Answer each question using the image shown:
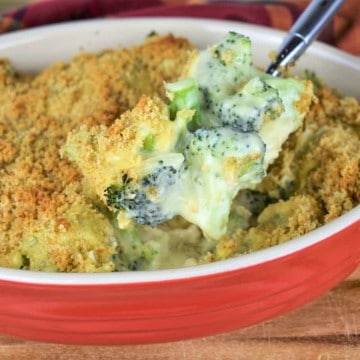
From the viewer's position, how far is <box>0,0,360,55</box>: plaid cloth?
5.09 feet

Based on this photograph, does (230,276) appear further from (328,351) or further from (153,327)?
(328,351)

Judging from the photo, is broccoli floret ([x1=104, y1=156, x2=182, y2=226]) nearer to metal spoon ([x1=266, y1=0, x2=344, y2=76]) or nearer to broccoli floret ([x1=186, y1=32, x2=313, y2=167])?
broccoli floret ([x1=186, y1=32, x2=313, y2=167])

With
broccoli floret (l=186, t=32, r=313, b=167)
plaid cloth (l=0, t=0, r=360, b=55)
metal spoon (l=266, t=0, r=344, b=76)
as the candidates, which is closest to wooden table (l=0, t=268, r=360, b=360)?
broccoli floret (l=186, t=32, r=313, b=167)

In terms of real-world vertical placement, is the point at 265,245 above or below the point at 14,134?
above

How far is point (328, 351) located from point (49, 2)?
98 cm

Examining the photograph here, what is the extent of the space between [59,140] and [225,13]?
562mm

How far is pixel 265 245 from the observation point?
3.36 ft

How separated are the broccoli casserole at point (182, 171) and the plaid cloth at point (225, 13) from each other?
0.36 metres

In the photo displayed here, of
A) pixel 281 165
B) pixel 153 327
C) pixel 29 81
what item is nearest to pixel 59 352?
pixel 153 327

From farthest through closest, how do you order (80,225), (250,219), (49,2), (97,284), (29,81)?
(49,2)
(29,81)
(250,219)
(80,225)
(97,284)

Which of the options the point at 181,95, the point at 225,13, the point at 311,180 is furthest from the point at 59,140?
the point at 225,13

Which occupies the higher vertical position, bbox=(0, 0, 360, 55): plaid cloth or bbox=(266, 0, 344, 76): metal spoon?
bbox=(266, 0, 344, 76): metal spoon

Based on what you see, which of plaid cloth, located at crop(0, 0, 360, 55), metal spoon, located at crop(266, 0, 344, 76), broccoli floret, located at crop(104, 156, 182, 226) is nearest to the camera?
broccoli floret, located at crop(104, 156, 182, 226)

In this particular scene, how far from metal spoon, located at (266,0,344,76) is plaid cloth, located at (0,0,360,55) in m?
0.30
